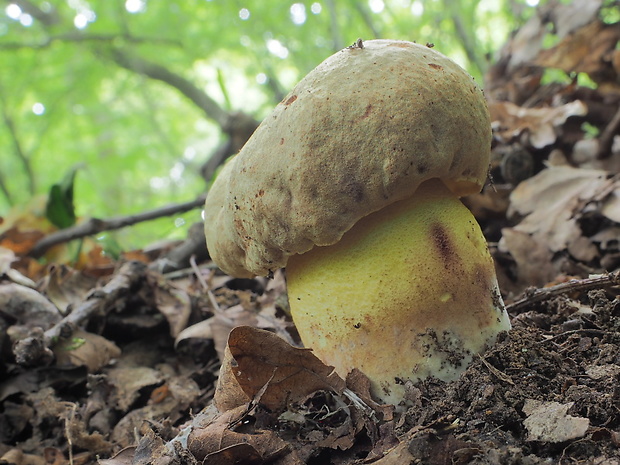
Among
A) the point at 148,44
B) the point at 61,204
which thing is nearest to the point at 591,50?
the point at 61,204

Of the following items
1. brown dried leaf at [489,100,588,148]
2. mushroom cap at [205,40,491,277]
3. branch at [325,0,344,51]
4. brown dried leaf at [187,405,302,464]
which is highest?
branch at [325,0,344,51]

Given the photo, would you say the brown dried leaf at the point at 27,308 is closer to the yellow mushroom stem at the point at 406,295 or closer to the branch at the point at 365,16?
the yellow mushroom stem at the point at 406,295

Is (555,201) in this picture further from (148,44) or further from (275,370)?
(148,44)

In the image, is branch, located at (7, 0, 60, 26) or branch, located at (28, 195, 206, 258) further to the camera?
branch, located at (7, 0, 60, 26)

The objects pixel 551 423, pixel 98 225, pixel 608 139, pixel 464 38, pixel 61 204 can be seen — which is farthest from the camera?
pixel 464 38

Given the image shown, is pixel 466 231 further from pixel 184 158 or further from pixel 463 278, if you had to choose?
pixel 184 158

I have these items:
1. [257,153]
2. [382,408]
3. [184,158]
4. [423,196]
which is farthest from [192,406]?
[184,158]

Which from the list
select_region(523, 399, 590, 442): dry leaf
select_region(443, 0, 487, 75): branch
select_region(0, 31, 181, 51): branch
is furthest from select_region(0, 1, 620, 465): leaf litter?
select_region(0, 31, 181, 51): branch

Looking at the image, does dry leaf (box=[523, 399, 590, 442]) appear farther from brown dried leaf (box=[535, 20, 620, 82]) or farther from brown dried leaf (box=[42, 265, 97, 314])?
brown dried leaf (box=[535, 20, 620, 82])
